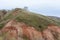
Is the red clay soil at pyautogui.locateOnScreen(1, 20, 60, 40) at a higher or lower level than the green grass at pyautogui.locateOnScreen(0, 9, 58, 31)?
lower

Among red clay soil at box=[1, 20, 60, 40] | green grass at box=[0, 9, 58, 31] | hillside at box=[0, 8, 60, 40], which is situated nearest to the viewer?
red clay soil at box=[1, 20, 60, 40]

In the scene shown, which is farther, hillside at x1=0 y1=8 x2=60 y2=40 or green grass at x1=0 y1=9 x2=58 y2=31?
green grass at x1=0 y1=9 x2=58 y2=31

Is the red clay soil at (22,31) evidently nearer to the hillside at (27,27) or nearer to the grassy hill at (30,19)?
the hillside at (27,27)

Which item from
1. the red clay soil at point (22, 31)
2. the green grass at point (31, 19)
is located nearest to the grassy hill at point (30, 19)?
the green grass at point (31, 19)

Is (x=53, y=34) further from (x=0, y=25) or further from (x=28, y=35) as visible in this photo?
(x=0, y=25)

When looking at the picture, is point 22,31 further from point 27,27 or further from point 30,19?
point 30,19

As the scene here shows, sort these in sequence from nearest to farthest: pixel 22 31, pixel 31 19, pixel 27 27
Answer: pixel 22 31 → pixel 27 27 → pixel 31 19

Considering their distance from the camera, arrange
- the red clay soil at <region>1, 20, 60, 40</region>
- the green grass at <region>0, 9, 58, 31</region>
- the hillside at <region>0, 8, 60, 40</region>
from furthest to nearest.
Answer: the green grass at <region>0, 9, 58, 31</region> → the hillside at <region>0, 8, 60, 40</region> → the red clay soil at <region>1, 20, 60, 40</region>

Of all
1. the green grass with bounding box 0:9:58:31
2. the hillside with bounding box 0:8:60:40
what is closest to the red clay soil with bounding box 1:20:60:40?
the hillside with bounding box 0:8:60:40

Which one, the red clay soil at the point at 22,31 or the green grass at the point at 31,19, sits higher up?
the green grass at the point at 31,19

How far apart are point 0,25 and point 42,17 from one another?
6.07 metres

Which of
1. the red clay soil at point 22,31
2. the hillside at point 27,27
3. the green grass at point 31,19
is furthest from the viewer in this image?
the green grass at point 31,19

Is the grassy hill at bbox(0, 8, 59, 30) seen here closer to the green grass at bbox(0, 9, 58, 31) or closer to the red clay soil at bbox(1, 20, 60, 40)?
the green grass at bbox(0, 9, 58, 31)

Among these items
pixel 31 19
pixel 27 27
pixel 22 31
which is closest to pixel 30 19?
pixel 31 19
